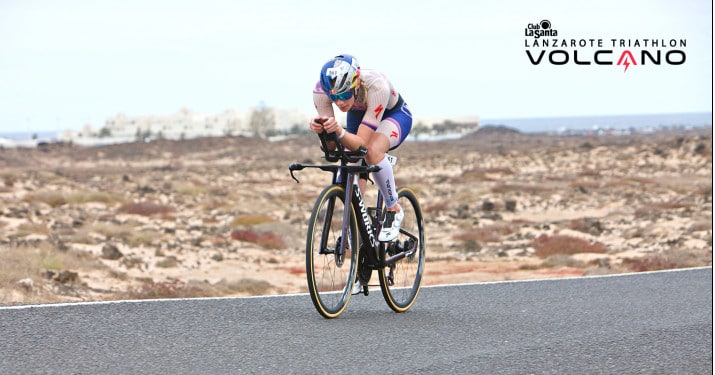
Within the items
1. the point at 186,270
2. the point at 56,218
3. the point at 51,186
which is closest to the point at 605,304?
the point at 186,270

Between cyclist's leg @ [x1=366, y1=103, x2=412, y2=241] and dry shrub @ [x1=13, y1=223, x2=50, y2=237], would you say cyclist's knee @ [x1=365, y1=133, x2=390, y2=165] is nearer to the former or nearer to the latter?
cyclist's leg @ [x1=366, y1=103, x2=412, y2=241]

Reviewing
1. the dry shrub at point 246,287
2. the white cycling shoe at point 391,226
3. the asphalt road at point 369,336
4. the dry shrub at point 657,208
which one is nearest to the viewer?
the asphalt road at point 369,336

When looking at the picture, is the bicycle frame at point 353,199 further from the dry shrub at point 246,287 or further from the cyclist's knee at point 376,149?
the dry shrub at point 246,287

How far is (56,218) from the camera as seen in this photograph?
35.0 meters

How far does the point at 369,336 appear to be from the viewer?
6969mm

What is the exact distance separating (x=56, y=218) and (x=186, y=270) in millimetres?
14405

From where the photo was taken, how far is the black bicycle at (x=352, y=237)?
7184 millimetres

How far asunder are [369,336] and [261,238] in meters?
20.5

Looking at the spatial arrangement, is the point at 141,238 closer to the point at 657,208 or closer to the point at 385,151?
the point at 657,208

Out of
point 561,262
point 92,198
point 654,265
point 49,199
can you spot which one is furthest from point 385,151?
point 49,199

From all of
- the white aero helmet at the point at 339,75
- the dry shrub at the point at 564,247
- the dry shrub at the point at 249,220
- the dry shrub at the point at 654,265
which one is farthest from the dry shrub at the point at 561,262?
the white aero helmet at the point at 339,75

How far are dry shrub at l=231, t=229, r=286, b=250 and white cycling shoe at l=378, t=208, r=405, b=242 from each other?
60.4 feet

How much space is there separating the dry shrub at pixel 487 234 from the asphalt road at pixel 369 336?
62.3 ft

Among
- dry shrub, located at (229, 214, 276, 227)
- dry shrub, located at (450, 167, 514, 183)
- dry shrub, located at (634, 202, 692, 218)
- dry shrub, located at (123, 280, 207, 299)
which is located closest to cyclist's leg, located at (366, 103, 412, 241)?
dry shrub, located at (123, 280, 207, 299)
